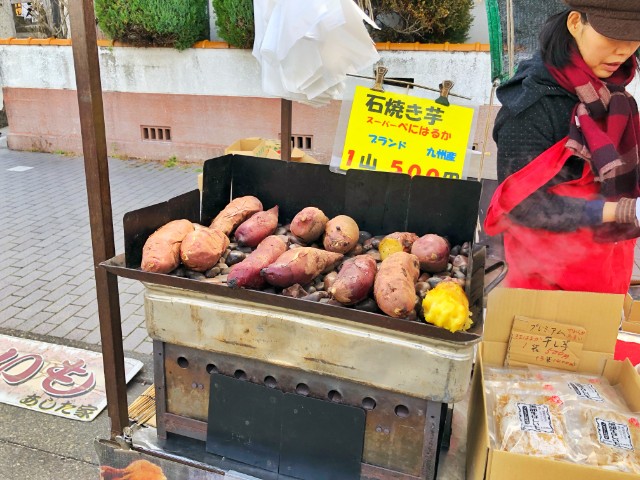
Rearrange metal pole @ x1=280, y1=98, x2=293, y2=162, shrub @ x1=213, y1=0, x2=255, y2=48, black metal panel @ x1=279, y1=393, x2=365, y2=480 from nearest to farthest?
1. black metal panel @ x1=279, y1=393, x2=365, y2=480
2. metal pole @ x1=280, y1=98, x2=293, y2=162
3. shrub @ x1=213, y1=0, x2=255, y2=48

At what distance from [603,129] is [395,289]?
3.03 ft

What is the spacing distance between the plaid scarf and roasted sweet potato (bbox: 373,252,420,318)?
0.68 metres

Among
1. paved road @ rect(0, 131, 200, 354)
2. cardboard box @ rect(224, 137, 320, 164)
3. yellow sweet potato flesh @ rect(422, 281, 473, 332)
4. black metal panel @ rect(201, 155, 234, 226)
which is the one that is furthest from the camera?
paved road @ rect(0, 131, 200, 354)

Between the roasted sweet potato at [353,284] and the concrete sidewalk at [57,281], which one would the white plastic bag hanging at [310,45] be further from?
the concrete sidewalk at [57,281]

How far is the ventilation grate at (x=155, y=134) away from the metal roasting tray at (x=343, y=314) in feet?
20.1

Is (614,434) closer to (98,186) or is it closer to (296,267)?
(296,267)

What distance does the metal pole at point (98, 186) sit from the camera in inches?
70.7

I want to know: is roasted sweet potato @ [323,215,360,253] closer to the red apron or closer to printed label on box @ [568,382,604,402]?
the red apron

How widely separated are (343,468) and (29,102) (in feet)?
27.8

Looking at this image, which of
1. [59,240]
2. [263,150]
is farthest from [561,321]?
[59,240]

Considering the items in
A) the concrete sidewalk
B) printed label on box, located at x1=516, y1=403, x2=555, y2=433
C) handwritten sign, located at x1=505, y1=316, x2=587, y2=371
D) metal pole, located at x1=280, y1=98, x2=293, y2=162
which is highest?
metal pole, located at x1=280, y1=98, x2=293, y2=162

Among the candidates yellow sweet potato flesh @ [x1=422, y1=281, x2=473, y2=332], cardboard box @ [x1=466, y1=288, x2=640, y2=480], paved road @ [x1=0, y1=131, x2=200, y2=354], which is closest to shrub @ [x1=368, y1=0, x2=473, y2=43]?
paved road @ [x1=0, y1=131, x2=200, y2=354]

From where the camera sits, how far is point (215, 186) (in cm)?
230

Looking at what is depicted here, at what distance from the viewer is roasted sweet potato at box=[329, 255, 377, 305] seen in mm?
1573
